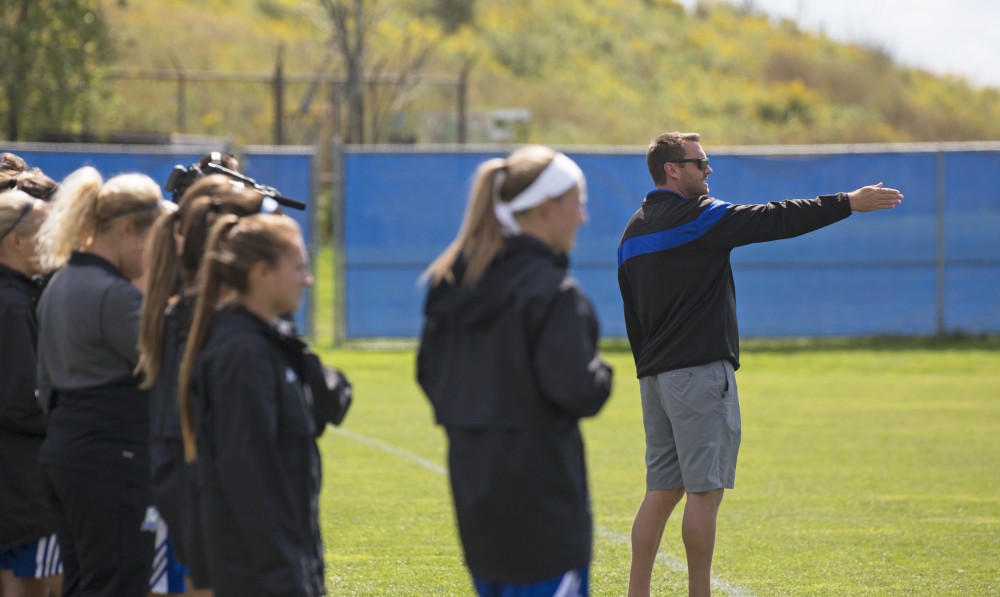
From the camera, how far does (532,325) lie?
12.6ft

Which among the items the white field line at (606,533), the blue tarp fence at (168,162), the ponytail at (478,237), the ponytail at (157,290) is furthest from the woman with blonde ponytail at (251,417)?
the blue tarp fence at (168,162)

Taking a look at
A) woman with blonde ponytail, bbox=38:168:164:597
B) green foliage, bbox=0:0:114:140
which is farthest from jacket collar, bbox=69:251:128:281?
green foliage, bbox=0:0:114:140

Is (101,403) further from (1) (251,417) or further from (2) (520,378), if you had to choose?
(2) (520,378)

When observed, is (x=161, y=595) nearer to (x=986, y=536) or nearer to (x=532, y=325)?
(x=532, y=325)

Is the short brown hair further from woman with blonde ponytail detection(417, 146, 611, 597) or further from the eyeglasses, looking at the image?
woman with blonde ponytail detection(417, 146, 611, 597)

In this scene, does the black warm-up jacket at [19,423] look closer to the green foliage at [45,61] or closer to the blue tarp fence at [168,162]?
the blue tarp fence at [168,162]

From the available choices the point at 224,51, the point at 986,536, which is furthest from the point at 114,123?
the point at 986,536

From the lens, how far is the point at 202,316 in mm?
3932

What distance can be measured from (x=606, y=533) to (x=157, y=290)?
4.54 meters

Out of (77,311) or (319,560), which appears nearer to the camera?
(319,560)

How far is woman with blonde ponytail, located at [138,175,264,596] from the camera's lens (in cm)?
412

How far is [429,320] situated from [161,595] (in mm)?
1768

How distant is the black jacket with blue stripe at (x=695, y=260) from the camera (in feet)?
19.5

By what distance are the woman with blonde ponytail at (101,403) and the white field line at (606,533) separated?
10.5 ft
